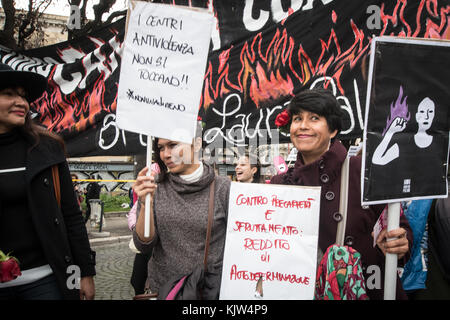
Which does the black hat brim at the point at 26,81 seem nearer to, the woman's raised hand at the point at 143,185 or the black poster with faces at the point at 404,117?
the woman's raised hand at the point at 143,185

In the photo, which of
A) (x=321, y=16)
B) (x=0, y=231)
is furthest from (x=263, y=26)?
(x=0, y=231)

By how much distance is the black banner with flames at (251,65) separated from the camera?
2545mm

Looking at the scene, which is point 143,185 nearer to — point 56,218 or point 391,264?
point 56,218

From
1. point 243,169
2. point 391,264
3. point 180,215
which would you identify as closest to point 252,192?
point 180,215

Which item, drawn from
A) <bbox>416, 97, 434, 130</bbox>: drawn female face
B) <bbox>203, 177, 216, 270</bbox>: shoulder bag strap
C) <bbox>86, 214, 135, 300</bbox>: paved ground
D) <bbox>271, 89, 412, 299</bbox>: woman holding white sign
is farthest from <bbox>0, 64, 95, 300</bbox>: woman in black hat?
<bbox>86, 214, 135, 300</bbox>: paved ground

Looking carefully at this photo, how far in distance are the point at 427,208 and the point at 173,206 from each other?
1.69 m

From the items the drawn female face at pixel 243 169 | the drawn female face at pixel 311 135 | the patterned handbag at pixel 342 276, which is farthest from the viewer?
the drawn female face at pixel 243 169

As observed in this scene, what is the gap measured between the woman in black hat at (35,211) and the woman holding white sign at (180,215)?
526 millimetres

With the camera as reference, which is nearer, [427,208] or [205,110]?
[427,208]

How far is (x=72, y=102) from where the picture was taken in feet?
10.9

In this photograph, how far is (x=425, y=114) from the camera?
1.76 meters

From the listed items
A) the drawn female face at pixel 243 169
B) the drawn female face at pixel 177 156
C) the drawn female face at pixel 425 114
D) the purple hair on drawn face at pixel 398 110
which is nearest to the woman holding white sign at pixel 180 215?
the drawn female face at pixel 177 156

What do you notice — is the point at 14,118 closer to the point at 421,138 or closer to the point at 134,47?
the point at 134,47

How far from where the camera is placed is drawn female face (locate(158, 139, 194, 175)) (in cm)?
209
